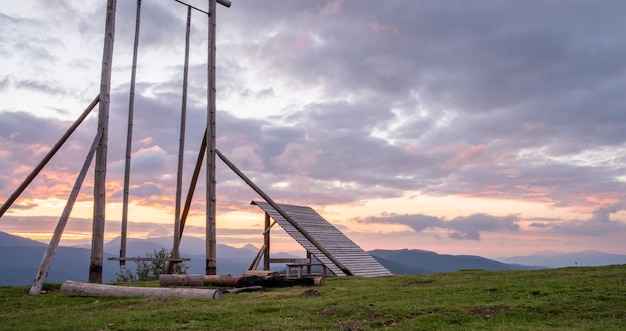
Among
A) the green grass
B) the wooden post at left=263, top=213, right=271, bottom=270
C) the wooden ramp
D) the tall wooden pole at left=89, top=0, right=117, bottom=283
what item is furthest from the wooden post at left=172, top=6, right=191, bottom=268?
the green grass

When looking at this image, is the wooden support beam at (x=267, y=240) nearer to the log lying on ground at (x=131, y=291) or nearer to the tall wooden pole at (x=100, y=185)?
the tall wooden pole at (x=100, y=185)

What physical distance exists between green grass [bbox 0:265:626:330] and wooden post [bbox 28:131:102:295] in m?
0.65

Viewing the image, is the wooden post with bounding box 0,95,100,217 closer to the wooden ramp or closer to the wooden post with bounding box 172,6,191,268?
the wooden post with bounding box 172,6,191,268

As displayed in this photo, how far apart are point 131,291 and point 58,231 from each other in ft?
15.0

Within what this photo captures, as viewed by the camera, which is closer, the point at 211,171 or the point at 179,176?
the point at 211,171

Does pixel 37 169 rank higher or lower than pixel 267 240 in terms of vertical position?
higher

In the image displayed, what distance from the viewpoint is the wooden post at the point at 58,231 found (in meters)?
18.9

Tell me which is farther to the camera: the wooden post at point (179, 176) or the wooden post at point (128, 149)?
the wooden post at point (179, 176)

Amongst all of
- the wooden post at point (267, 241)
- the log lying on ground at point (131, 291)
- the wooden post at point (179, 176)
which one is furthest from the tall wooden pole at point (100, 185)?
the wooden post at point (267, 241)

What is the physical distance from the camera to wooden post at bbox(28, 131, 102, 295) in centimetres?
1893

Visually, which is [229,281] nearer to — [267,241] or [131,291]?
[131,291]

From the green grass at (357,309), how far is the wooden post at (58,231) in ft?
2.12

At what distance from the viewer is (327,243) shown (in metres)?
30.4

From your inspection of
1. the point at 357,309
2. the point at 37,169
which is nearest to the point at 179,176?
the point at 37,169
